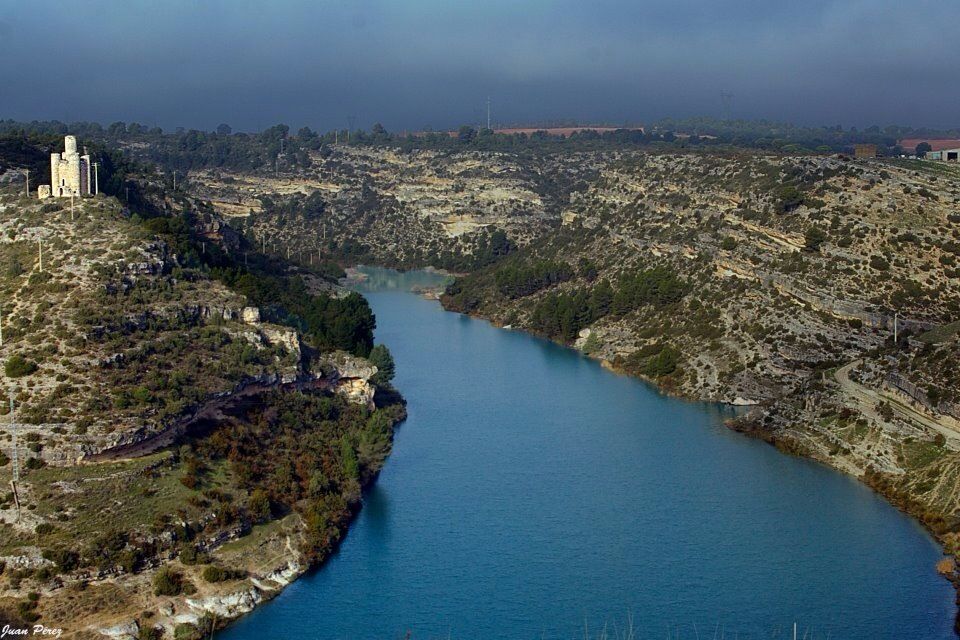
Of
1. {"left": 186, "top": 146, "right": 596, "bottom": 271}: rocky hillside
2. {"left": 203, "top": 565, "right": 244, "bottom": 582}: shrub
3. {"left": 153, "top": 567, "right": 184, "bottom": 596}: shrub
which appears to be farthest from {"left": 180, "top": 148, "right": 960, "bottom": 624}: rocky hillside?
{"left": 153, "top": 567, "right": 184, "bottom": 596}: shrub

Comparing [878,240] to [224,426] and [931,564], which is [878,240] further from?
[224,426]

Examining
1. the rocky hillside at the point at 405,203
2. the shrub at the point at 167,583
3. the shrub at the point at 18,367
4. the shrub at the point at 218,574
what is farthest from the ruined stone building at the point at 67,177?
the rocky hillside at the point at 405,203

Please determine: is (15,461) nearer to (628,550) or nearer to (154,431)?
(154,431)

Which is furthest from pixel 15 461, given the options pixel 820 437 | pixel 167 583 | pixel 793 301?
pixel 793 301

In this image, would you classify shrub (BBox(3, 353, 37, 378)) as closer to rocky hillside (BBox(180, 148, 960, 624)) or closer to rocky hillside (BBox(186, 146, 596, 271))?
rocky hillside (BBox(180, 148, 960, 624))

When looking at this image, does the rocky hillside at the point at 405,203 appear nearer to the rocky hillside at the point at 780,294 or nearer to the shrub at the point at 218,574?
the rocky hillside at the point at 780,294

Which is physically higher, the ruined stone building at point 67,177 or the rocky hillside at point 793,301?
the ruined stone building at point 67,177
